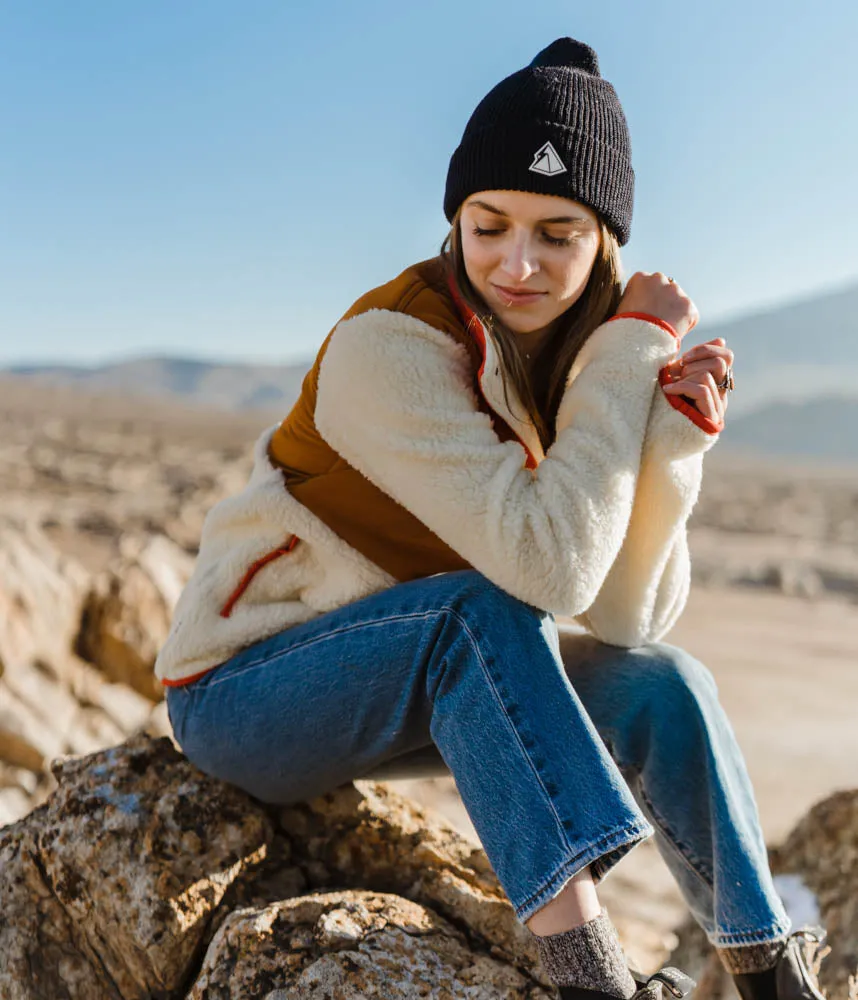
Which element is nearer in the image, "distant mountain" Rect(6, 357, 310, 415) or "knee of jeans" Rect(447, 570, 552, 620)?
"knee of jeans" Rect(447, 570, 552, 620)

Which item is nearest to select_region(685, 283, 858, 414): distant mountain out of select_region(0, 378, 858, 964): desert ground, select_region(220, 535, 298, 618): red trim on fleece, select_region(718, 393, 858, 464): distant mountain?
select_region(718, 393, 858, 464): distant mountain

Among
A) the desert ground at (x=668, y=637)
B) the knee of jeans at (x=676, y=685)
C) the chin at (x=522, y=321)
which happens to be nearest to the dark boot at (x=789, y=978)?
the knee of jeans at (x=676, y=685)

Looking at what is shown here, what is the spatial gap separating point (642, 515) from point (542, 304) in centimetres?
48

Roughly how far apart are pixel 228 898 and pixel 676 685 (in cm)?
102

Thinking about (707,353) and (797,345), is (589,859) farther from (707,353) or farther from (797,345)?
(797,345)

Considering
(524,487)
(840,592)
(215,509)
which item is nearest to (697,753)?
(524,487)

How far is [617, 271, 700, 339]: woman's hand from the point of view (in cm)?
196

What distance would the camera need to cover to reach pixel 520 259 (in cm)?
185

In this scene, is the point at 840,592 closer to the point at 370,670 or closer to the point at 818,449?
the point at 370,670

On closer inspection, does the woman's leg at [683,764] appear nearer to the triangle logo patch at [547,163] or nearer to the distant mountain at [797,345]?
the triangle logo patch at [547,163]

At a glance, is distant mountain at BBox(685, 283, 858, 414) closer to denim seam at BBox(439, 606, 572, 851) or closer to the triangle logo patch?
the triangle logo patch

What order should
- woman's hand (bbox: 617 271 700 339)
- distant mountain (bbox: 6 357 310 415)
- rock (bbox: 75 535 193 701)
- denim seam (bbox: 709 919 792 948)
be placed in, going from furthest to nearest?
1. distant mountain (bbox: 6 357 310 415)
2. rock (bbox: 75 535 193 701)
3. woman's hand (bbox: 617 271 700 339)
4. denim seam (bbox: 709 919 792 948)

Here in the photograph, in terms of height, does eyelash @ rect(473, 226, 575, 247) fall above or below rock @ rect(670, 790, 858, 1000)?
above

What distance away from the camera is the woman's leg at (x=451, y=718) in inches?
58.2
